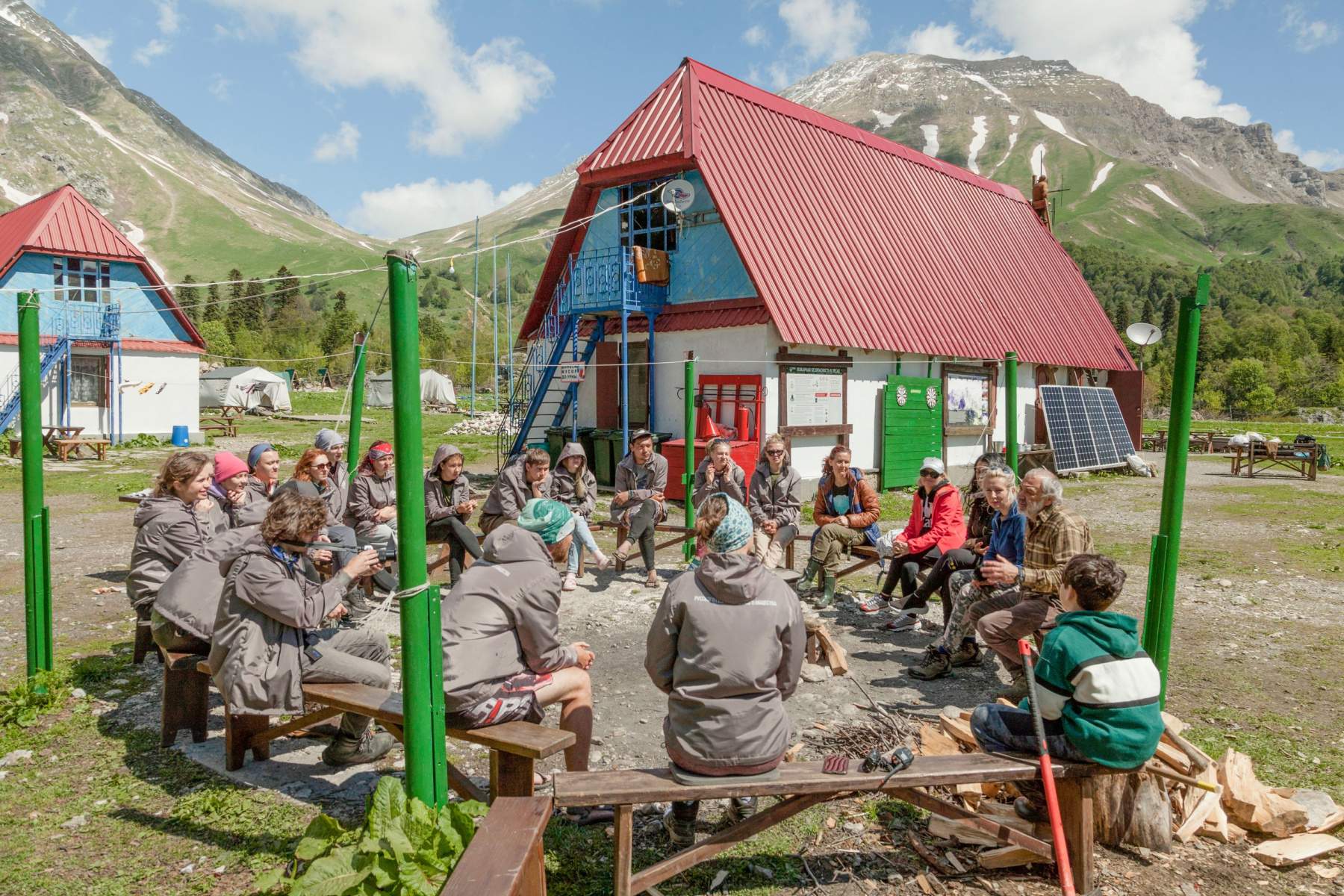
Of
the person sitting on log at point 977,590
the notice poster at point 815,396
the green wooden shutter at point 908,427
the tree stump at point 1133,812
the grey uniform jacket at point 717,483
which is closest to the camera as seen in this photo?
the tree stump at point 1133,812

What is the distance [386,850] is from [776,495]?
6.34 meters

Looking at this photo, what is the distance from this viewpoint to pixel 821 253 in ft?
54.1

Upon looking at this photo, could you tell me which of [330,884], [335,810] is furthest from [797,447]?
[330,884]

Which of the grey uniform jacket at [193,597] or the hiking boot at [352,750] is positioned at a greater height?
the grey uniform jacket at [193,597]

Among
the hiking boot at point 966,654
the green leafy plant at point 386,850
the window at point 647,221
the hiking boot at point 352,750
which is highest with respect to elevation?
the window at point 647,221

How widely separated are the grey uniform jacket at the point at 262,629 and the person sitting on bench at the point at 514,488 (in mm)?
4372

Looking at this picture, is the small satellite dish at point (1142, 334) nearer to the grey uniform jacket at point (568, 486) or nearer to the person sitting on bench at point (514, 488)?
the grey uniform jacket at point (568, 486)

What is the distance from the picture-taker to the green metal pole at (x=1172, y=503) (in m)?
4.61

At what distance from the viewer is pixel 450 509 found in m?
8.51

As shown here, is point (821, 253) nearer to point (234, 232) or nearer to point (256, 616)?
Result: point (256, 616)

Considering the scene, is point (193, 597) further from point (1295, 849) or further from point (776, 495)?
point (1295, 849)

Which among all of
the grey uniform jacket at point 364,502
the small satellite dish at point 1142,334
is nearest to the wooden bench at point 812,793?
the grey uniform jacket at point 364,502

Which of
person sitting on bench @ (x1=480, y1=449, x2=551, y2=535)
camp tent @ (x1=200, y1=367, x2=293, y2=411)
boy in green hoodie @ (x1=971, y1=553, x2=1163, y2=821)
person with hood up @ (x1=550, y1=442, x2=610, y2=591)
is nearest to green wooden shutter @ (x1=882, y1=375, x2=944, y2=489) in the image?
person with hood up @ (x1=550, y1=442, x2=610, y2=591)

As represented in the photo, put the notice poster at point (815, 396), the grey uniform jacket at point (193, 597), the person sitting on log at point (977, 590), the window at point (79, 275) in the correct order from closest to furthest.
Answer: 1. the grey uniform jacket at point (193, 597)
2. the person sitting on log at point (977, 590)
3. the notice poster at point (815, 396)
4. the window at point (79, 275)
